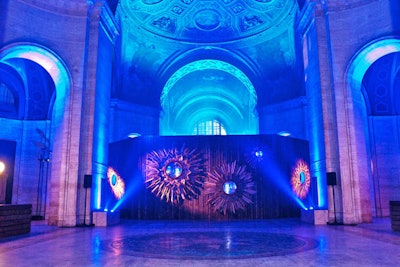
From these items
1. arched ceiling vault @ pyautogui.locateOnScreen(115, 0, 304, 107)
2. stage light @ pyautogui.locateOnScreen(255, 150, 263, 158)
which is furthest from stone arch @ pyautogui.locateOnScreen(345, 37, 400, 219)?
arched ceiling vault @ pyautogui.locateOnScreen(115, 0, 304, 107)

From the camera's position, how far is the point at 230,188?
14.6 meters

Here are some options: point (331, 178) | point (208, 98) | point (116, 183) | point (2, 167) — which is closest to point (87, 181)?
point (116, 183)

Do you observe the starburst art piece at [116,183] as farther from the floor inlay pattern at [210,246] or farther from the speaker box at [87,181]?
the floor inlay pattern at [210,246]

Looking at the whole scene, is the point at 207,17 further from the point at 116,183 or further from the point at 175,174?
the point at 116,183

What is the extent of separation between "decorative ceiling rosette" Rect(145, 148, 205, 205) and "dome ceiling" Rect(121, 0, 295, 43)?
8957 millimetres

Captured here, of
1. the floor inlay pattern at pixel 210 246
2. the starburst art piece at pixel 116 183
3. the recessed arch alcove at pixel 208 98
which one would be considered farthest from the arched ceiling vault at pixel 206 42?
the floor inlay pattern at pixel 210 246

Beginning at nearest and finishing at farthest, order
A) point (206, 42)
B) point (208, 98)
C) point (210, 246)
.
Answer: point (210, 246) → point (206, 42) → point (208, 98)

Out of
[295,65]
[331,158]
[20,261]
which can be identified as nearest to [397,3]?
[331,158]

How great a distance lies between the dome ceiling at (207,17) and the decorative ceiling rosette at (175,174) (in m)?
8.96

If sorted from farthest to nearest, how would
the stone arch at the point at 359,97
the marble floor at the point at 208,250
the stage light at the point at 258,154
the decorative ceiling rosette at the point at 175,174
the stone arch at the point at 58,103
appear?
the stage light at the point at 258,154 → the decorative ceiling rosette at the point at 175,174 → the stone arch at the point at 58,103 → the stone arch at the point at 359,97 → the marble floor at the point at 208,250

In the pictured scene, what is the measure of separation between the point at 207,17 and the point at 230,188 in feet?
37.0

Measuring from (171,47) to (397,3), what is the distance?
13119mm

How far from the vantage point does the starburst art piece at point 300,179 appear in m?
14.8

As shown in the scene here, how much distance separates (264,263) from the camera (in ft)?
16.7
